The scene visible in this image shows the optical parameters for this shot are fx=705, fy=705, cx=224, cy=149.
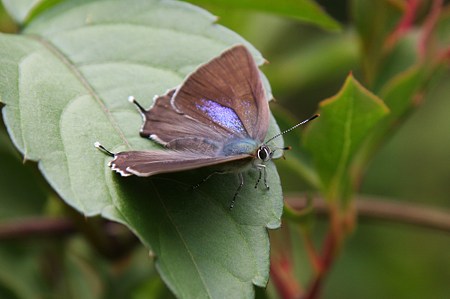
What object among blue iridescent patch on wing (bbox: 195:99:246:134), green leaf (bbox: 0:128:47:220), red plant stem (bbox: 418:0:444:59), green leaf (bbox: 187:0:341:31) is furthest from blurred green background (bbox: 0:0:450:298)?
blue iridescent patch on wing (bbox: 195:99:246:134)

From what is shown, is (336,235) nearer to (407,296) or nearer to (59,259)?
(59,259)

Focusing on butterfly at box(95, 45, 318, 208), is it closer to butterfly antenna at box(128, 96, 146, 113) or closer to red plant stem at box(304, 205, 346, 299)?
butterfly antenna at box(128, 96, 146, 113)

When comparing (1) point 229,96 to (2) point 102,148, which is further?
(1) point 229,96

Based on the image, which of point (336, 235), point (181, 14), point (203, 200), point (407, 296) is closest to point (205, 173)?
point (203, 200)

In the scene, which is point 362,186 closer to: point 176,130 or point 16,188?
point 16,188

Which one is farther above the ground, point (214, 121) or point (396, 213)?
point (214, 121)

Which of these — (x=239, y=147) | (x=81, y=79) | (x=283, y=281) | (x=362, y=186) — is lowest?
(x=362, y=186)

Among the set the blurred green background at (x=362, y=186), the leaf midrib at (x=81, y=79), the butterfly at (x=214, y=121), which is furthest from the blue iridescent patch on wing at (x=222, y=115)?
the blurred green background at (x=362, y=186)

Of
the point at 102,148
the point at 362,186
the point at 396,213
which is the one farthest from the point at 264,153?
the point at 362,186
